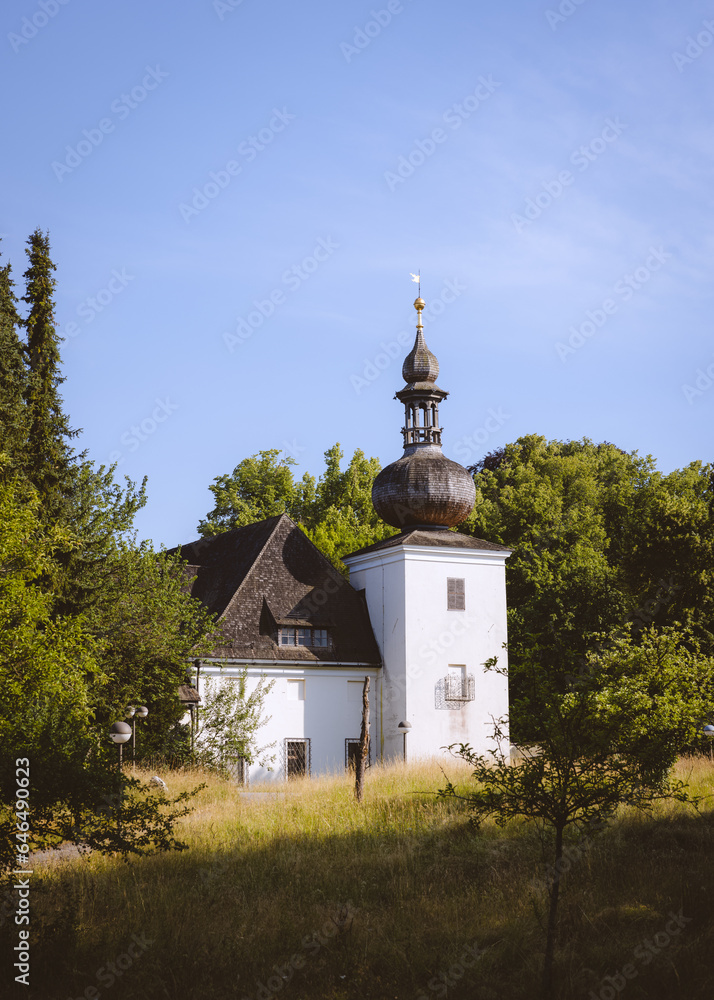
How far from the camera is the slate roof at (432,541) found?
38.1 meters

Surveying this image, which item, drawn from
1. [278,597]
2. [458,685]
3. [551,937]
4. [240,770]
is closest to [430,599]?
[458,685]

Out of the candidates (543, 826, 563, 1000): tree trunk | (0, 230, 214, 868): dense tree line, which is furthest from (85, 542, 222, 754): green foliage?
(543, 826, 563, 1000): tree trunk

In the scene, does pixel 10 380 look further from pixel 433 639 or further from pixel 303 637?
pixel 433 639

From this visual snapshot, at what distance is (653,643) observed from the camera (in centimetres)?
2400

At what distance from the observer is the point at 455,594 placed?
38531mm

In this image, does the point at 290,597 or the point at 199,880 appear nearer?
the point at 199,880

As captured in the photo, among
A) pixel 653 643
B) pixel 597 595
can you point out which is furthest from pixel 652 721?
pixel 597 595

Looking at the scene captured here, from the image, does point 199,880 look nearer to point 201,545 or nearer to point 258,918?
point 258,918

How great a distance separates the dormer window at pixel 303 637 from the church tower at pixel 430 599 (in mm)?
2256

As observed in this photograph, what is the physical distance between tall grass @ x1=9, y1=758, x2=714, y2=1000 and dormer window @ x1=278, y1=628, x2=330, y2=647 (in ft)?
54.2

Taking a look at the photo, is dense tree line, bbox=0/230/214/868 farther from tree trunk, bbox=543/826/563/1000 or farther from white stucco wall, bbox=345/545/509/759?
white stucco wall, bbox=345/545/509/759

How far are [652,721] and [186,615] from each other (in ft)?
49.1

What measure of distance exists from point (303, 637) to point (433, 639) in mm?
4507

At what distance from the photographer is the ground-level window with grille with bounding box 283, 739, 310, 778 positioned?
3556 centimetres
